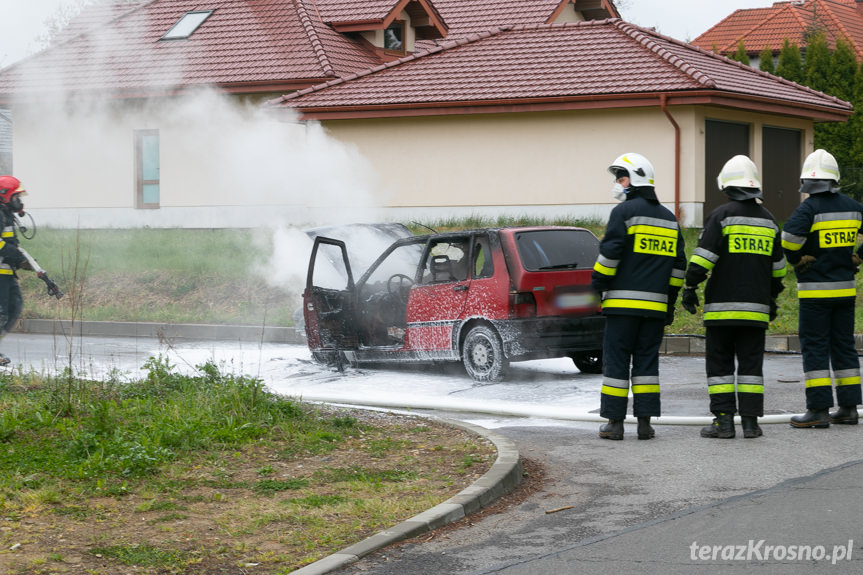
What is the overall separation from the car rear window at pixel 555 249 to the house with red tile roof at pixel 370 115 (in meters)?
11.3

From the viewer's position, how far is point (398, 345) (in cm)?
1236

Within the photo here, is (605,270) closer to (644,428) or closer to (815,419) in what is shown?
(644,428)

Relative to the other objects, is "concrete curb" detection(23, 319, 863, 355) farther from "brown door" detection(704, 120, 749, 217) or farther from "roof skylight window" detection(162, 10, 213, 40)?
"roof skylight window" detection(162, 10, 213, 40)

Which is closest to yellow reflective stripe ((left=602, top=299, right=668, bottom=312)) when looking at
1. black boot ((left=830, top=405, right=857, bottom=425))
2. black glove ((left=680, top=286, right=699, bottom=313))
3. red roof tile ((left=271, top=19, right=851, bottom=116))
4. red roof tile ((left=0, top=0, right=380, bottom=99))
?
black glove ((left=680, top=286, right=699, bottom=313))

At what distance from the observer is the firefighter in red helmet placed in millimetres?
12438

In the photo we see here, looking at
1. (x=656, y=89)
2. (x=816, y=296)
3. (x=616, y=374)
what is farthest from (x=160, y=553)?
(x=656, y=89)

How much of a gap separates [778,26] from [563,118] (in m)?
33.1

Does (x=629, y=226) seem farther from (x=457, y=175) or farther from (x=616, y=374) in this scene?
(x=457, y=175)

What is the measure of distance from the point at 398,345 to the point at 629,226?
4.58 meters

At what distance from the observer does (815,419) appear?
8.53m

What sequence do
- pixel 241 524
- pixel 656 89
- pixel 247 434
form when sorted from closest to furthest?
pixel 241 524, pixel 247 434, pixel 656 89

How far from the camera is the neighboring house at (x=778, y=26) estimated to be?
170 ft

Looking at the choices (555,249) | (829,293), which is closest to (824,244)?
(829,293)

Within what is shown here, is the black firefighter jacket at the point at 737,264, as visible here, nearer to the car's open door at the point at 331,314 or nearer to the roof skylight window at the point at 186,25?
the car's open door at the point at 331,314
